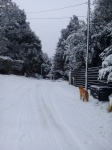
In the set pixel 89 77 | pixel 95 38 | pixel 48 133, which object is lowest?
pixel 48 133

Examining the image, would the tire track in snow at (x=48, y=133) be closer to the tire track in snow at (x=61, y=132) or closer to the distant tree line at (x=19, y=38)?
the tire track in snow at (x=61, y=132)

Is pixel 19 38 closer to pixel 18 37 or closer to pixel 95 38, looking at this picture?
pixel 18 37

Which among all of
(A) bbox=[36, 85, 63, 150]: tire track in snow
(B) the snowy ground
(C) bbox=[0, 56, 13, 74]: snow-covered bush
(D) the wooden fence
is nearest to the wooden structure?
(D) the wooden fence

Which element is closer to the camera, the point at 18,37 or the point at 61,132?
the point at 61,132

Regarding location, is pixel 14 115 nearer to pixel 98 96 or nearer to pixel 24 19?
pixel 98 96

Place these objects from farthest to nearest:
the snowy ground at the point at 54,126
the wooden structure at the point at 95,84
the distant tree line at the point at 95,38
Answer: the distant tree line at the point at 95,38, the wooden structure at the point at 95,84, the snowy ground at the point at 54,126

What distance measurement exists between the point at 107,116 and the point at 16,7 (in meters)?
35.2

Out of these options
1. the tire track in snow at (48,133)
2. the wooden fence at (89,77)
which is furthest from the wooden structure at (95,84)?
the tire track in snow at (48,133)

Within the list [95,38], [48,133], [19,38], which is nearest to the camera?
[48,133]

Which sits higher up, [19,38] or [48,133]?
[19,38]

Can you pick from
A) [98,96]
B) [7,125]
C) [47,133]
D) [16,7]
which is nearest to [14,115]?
[7,125]

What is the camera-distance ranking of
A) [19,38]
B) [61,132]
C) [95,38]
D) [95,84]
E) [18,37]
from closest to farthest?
[61,132]
[95,84]
[95,38]
[18,37]
[19,38]

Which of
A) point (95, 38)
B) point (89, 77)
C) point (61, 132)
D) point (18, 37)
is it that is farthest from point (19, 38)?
point (61, 132)

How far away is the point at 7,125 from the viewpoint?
7836 mm
